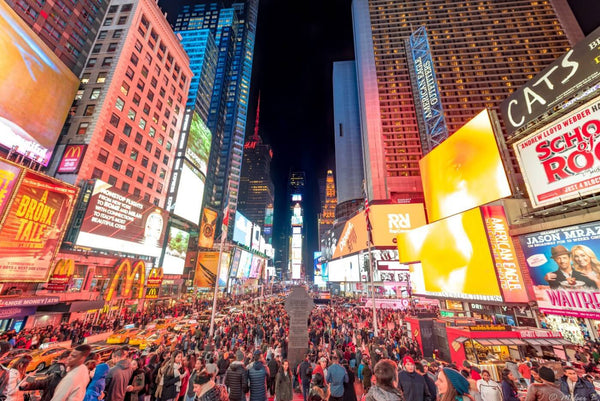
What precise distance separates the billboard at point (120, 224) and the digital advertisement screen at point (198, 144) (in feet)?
56.8

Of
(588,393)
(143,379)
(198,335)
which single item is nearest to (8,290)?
(198,335)

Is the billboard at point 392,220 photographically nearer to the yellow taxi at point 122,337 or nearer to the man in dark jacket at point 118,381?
the yellow taxi at point 122,337

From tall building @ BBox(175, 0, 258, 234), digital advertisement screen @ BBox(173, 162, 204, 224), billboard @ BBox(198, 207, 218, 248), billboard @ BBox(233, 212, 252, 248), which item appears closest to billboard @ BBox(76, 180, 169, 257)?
digital advertisement screen @ BBox(173, 162, 204, 224)

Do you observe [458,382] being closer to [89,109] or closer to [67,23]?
[89,109]

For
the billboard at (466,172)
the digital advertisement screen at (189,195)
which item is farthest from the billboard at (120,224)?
the billboard at (466,172)

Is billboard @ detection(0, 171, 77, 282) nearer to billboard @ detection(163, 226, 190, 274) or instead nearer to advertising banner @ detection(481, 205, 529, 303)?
billboard @ detection(163, 226, 190, 274)

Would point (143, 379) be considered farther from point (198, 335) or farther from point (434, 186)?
point (434, 186)

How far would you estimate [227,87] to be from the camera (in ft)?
343

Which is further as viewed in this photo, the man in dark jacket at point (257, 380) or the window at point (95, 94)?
the window at point (95, 94)

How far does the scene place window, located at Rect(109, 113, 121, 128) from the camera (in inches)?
1302

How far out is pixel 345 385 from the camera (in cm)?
684

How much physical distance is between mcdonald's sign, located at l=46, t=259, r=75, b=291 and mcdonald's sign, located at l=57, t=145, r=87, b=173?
10.8 meters

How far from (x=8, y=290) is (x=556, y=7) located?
146 metres

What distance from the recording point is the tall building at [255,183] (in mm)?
183875
